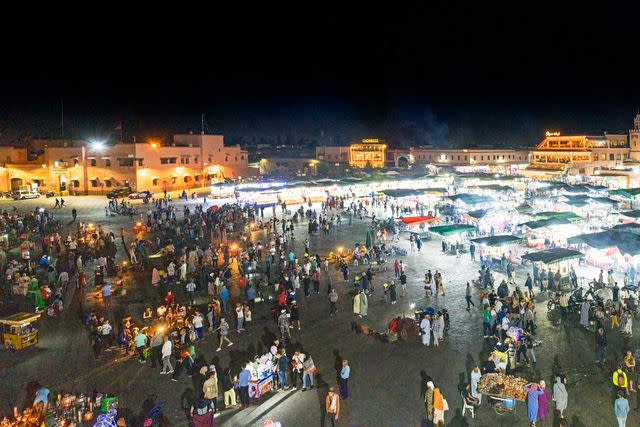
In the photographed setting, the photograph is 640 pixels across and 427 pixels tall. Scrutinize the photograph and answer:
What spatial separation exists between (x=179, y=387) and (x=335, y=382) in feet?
9.96

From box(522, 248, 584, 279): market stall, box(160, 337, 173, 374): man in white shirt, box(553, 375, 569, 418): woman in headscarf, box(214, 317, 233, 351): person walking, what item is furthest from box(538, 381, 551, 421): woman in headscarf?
box(522, 248, 584, 279): market stall

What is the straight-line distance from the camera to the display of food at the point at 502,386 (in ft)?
28.4

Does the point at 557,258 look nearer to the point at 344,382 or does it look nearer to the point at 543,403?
the point at 543,403

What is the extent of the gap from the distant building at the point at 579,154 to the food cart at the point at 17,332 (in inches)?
2086

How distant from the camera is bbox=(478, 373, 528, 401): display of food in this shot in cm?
867

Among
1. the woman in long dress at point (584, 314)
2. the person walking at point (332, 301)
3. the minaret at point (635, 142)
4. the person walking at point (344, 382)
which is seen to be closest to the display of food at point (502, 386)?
the person walking at point (344, 382)

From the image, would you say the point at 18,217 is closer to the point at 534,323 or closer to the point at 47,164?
the point at 47,164

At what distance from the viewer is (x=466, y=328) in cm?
1263

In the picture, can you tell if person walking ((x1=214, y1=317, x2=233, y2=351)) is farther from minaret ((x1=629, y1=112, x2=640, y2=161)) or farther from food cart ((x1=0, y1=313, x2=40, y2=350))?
minaret ((x1=629, y1=112, x2=640, y2=161))

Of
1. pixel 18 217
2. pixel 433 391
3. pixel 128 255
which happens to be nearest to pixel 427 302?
pixel 433 391

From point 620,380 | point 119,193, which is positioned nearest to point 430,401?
point 620,380

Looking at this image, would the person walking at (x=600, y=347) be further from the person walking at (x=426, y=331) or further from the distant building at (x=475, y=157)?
the distant building at (x=475, y=157)

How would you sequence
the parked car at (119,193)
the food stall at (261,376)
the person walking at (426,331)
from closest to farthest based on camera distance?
the food stall at (261,376)
the person walking at (426,331)
the parked car at (119,193)

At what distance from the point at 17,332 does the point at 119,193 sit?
1271 inches
